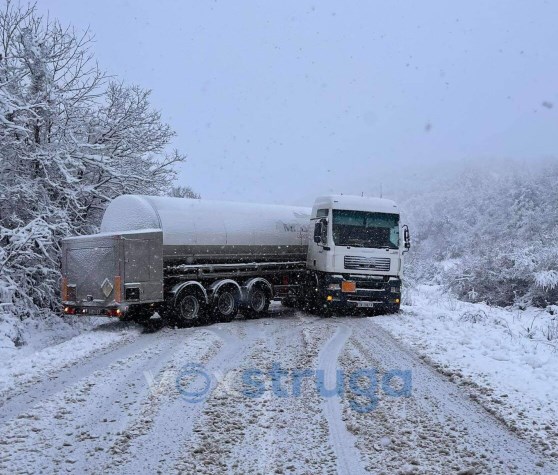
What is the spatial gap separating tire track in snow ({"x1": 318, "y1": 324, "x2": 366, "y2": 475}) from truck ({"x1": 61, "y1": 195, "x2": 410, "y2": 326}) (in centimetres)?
523

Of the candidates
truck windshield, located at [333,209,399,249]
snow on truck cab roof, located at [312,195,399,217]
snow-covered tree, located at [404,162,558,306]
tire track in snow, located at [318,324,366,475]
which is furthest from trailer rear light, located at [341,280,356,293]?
snow-covered tree, located at [404,162,558,306]

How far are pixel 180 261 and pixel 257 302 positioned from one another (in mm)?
3262

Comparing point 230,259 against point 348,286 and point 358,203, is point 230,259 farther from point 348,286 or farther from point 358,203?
point 358,203

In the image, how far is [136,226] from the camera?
501 inches

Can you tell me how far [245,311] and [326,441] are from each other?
34.5 ft

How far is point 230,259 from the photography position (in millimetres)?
14836

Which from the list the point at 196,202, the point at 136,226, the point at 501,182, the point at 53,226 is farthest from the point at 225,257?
the point at 501,182

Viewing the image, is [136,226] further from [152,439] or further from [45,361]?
[152,439]

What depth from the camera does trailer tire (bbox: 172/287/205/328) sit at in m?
13.1

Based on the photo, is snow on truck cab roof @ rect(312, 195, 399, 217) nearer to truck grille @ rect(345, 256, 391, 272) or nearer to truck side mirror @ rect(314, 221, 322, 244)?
truck side mirror @ rect(314, 221, 322, 244)

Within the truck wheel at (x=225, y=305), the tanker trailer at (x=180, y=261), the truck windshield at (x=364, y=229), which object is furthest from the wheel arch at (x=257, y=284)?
the truck windshield at (x=364, y=229)

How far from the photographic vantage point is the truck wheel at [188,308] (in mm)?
13086

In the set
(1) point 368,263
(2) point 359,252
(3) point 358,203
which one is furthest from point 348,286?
(3) point 358,203

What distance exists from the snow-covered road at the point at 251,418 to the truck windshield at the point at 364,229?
21.6ft
